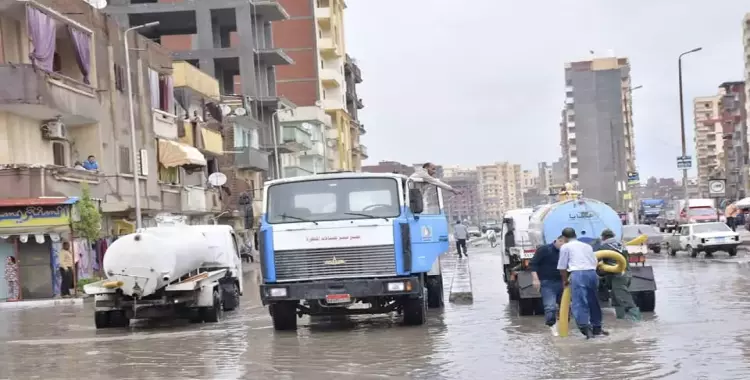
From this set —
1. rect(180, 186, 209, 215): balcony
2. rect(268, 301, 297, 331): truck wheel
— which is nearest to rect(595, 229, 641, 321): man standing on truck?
rect(268, 301, 297, 331): truck wheel

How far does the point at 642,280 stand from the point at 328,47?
8243 centimetres

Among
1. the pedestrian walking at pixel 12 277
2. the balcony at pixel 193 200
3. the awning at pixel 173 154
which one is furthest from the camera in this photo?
the balcony at pixel 193 200

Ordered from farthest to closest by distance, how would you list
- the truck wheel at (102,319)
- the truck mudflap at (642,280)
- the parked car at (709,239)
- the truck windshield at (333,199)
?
1. the parked car at (709,239)
2. the truck wheel at (102,319)
3. the truck mudflap at (642,280)
4. the truck windshield at (333,199)

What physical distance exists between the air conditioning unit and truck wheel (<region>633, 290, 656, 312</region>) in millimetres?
21883

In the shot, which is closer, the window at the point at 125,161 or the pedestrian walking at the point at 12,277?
the pedestrian walking at the point at 12,277

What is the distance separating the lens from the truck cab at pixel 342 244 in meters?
→ 18.0

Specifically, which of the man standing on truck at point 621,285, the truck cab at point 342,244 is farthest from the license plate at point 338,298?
the man standing on truck at point 621,285

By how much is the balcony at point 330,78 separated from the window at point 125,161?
5823cm

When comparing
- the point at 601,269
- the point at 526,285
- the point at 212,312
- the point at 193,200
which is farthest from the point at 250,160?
the point at 601,269

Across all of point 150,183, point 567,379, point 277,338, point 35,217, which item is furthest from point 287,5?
point 567,379

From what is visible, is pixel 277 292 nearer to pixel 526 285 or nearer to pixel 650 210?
pixel 526 285

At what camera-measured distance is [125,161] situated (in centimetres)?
4188

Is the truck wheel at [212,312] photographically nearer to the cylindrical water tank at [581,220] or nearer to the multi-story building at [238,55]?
the cylindrical water tank at [581,220]

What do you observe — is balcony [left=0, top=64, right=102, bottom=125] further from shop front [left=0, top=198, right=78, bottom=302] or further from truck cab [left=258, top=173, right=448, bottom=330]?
truck cab [left=258, top=173, right=448, bottom=330]
